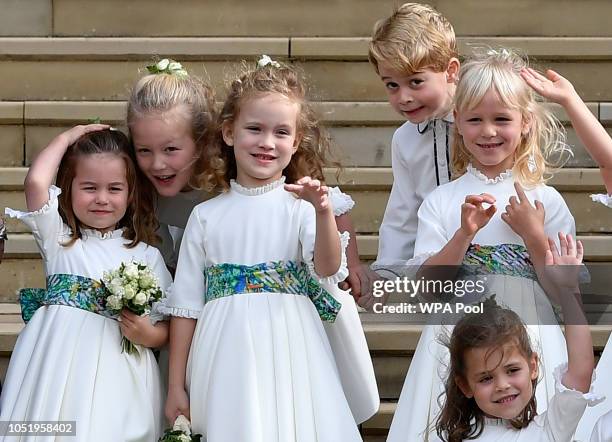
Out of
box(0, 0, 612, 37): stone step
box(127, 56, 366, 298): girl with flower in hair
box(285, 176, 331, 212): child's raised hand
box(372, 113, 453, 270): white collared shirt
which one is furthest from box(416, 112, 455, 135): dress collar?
box(0, 0, 612, 37): stone step

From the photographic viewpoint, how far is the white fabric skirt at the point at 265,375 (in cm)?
368

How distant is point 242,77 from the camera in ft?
13.2

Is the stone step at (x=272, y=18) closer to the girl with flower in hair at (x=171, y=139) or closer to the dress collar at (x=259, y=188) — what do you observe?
the girl with flower in hair at (x=171, y=139)

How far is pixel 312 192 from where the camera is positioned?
11.8ft

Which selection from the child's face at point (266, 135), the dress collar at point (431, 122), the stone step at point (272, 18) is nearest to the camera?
the child's face at point (266, 135)

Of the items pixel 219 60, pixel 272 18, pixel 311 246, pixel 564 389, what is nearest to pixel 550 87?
pixel 311 246

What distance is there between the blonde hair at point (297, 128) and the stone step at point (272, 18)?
7.00 ft

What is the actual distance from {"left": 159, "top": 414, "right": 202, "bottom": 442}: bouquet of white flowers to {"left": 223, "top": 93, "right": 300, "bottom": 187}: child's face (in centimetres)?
78

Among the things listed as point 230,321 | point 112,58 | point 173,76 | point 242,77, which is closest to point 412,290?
point 230,321

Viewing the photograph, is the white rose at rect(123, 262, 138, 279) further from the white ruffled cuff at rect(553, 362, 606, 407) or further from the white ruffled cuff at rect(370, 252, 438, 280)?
the white ruffled cuff at rect(553, 362, 606, 407)

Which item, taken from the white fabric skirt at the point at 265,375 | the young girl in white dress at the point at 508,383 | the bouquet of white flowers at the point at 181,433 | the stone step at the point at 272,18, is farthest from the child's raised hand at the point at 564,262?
the stone step at the point at 272,18

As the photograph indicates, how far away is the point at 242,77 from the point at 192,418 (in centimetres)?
108

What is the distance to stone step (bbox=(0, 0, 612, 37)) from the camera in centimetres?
614

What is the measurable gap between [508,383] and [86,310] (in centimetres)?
135
